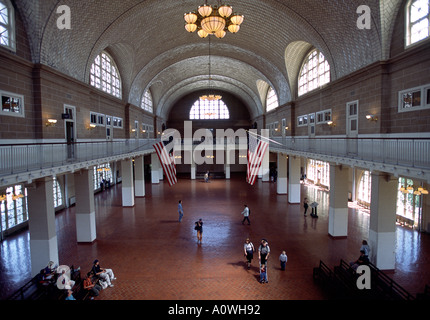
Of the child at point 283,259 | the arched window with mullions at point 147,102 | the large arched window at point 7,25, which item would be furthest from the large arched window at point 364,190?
the arched window with mullions at point 147,102

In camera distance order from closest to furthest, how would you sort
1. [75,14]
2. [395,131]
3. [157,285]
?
[157,285], [395,131], [75,14]

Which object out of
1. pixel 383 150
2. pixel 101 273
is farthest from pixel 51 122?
pixel 383 150

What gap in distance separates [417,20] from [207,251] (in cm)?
1166

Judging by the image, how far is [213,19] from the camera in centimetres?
920

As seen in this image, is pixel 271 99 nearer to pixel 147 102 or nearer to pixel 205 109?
pixel 147 102

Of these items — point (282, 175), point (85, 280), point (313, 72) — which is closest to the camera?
point (85, 280)

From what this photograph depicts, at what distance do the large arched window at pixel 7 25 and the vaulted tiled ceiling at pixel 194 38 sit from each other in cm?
42

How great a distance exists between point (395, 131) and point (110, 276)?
458 inches

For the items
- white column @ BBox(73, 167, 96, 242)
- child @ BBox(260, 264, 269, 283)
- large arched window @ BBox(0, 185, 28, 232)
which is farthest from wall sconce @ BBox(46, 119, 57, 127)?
child @ BBox(260, 264, 269, 283)

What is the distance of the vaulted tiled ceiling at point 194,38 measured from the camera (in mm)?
11094

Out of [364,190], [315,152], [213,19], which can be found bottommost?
[364,190]

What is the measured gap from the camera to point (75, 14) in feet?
40.0

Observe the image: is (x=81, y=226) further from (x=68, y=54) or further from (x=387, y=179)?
(x=387, y=179)

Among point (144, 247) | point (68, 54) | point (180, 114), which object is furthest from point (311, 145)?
point (180, 114)
